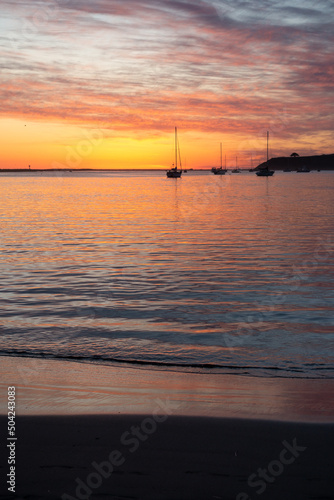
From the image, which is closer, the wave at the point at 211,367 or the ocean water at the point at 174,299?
the wave at the point at 211,367

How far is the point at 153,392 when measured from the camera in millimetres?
7203

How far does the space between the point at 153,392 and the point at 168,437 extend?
5.43 ft

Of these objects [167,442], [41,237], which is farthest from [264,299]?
[41,237]

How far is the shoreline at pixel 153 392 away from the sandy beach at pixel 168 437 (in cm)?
1

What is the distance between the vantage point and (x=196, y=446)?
17.3 ft

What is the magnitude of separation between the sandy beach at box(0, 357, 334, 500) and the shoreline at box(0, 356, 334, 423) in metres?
0.01

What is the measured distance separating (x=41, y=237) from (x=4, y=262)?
8.51m

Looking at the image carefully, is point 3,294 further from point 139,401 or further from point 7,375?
point 139,401

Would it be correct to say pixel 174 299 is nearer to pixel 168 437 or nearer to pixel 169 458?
pixel 168 437

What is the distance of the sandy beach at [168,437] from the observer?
455cm

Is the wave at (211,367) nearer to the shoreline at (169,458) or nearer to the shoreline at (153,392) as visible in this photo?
the shoreline at (153,392)

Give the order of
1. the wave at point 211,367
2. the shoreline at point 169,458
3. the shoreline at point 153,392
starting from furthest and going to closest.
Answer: the wave at point 211,367 < the shoreline at point 153,392 < the shoreline at point 169,458

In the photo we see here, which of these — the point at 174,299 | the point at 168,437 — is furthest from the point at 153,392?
the point at 174,299

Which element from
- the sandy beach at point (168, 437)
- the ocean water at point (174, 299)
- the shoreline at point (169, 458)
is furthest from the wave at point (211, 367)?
the shoreline at point (169, 458)
